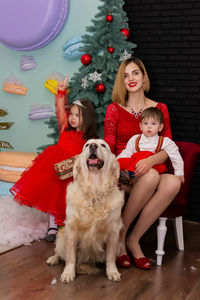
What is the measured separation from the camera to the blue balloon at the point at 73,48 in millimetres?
3674

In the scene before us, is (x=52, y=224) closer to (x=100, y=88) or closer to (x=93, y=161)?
(x=93, y=161)

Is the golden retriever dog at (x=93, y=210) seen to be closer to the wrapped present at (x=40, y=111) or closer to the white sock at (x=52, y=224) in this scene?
the white sock at (x=52, y=224)

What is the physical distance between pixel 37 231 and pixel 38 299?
102 centimetres

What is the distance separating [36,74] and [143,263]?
2.54 m

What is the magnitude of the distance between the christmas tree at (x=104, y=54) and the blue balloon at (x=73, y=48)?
0.54m

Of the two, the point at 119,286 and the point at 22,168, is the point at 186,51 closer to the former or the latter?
the point at 22,168

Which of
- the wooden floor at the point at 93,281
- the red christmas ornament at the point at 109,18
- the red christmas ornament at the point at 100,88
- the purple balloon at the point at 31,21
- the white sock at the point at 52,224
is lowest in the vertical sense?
the wooden floor at the point at 93,281

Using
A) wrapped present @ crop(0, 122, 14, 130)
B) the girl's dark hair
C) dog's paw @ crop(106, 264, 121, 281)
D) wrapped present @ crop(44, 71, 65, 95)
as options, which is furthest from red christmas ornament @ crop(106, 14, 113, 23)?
dog's paw @ crop(106, 264, 121, 281)

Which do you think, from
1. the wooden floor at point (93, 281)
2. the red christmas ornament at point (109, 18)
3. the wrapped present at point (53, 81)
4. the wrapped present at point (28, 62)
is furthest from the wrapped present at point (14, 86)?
the wooden floor at point (93, 281)

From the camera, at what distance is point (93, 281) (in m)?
2.11

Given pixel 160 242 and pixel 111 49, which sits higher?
pixel 111 49

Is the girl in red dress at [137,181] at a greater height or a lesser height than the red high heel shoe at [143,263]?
greater

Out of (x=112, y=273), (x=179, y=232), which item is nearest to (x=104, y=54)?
(x=179, y=232)

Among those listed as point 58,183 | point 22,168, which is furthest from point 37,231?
point 22,168
